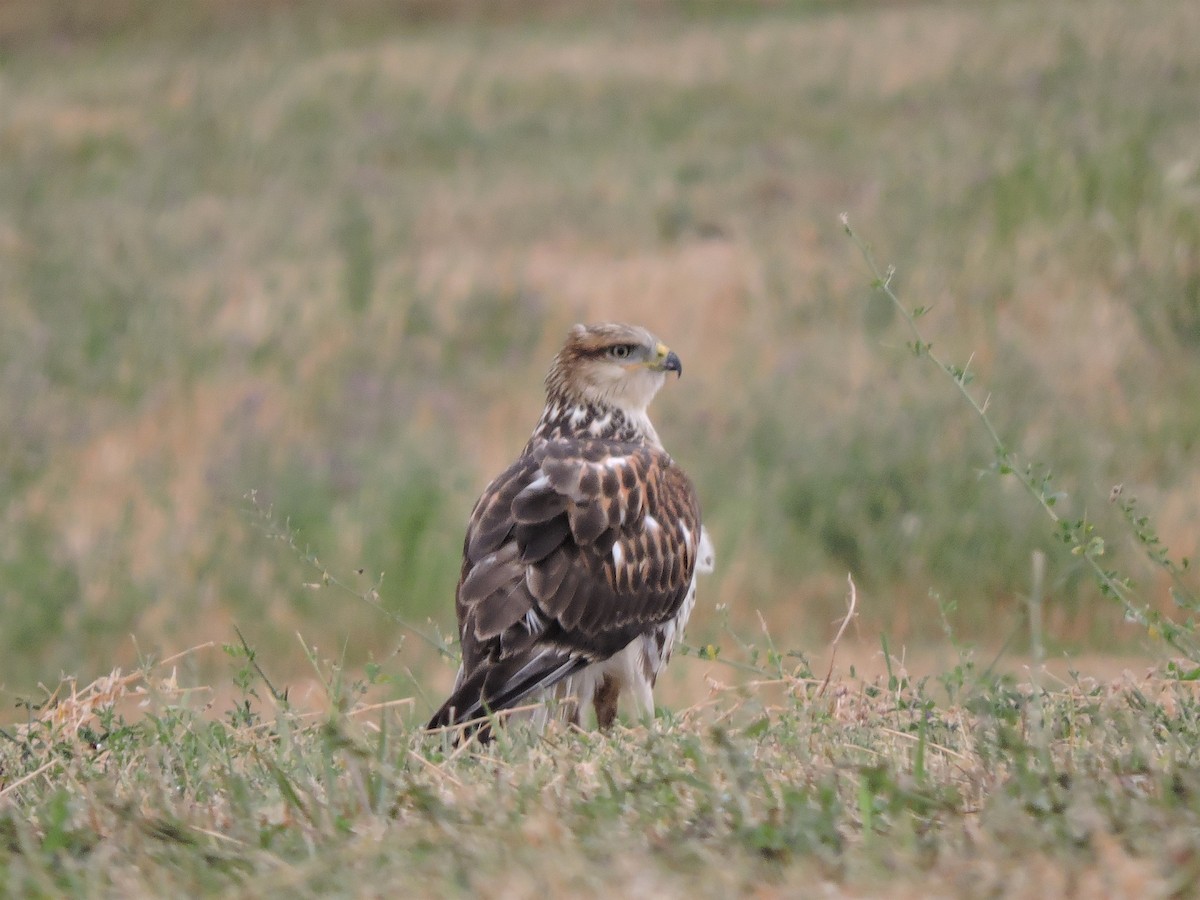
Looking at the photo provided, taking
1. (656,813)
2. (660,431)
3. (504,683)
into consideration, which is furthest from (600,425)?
(660,431)

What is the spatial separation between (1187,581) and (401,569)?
404 cm

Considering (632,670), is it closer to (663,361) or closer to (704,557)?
(704,557)

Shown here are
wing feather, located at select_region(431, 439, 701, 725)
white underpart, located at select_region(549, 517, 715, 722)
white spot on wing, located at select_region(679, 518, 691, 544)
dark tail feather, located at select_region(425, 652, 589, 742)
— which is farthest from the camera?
white spot on wing, located at select_region(679, 518, 691, 544)

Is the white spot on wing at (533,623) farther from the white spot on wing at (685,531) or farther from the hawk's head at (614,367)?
the hawk's head at (614,367)

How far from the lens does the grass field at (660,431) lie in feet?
8.94

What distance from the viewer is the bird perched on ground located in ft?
14.8

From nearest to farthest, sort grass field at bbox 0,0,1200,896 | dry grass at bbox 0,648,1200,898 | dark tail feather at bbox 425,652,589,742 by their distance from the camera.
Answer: dry grass at bbox 0,648,1200,898 < grass field at bbox 0,0,1200,896 < dark tail feather at bbox 425,652,589,742

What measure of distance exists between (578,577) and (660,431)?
19.1 ft

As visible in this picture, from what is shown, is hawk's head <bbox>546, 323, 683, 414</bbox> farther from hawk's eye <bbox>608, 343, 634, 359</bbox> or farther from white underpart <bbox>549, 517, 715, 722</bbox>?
white underpart <bbox>549, 517, 715, 722</bbox>

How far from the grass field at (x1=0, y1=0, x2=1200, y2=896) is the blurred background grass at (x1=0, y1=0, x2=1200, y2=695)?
0.05 meters

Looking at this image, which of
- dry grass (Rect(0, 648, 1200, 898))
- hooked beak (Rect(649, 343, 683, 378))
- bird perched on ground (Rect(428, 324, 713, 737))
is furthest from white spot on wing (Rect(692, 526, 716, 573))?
dry grass (Rect(0, 648, 1200, 898))

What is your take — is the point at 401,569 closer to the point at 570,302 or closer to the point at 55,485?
the point at 55,485

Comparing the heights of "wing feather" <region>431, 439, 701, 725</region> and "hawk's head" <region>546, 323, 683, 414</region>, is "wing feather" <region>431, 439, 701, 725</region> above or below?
below

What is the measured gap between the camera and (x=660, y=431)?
10.5 m
